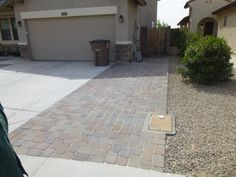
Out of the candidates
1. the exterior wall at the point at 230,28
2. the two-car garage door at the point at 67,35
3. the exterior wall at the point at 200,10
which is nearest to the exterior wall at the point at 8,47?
the two-car garage door at the point at 67,35

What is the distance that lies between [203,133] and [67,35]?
1016cm

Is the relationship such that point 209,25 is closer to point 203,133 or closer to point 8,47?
point 8,47

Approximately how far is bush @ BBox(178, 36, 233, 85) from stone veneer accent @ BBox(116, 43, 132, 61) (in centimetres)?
467

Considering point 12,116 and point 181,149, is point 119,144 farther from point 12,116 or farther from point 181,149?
point 12,116

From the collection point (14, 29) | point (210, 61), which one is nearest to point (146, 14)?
point (14, 29)

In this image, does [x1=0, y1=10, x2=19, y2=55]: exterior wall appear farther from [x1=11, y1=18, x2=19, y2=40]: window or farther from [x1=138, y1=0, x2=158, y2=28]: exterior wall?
[x1=138, y1=0, x2=158, y2=28]: exterior wall

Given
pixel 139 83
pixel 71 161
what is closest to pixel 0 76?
pixel 139 83

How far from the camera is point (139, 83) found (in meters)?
7.27

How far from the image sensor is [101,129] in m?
4.06

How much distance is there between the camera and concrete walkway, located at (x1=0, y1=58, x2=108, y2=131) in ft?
16.4

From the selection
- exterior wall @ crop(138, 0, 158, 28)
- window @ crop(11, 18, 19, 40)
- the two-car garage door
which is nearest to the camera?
the two-car garage door

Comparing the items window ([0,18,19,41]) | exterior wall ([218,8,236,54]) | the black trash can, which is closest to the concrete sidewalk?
the black trash can

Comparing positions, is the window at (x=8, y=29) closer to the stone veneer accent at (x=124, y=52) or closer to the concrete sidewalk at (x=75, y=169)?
the stone veneer accent at (x=124, y=52)

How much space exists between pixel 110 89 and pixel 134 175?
400cm
